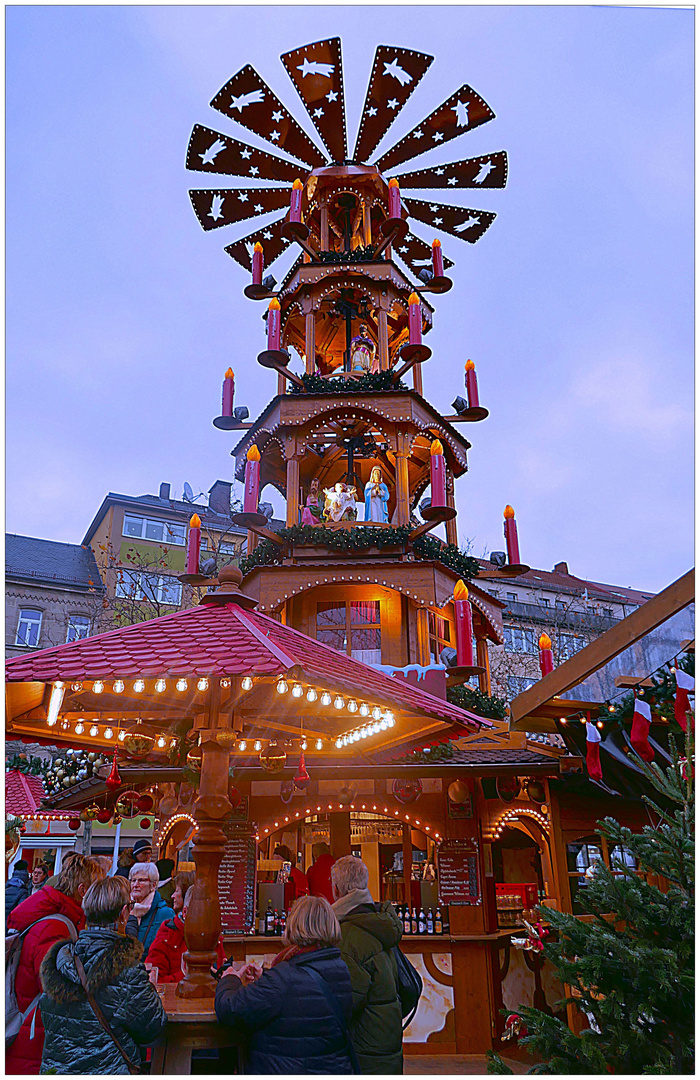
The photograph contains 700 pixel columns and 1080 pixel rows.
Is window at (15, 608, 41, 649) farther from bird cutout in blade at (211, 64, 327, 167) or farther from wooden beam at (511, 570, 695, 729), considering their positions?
wooden beam at (511, 570, 695, 729)

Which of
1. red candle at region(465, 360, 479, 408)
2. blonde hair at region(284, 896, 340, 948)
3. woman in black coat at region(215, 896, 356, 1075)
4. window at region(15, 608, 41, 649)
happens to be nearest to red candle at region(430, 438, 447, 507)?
red candle at region(465, 360, 479, 408)

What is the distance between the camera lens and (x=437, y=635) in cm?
1282

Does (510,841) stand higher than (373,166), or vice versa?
(373,166)

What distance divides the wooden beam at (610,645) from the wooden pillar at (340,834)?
23.8 ft

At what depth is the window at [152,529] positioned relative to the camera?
33.2 m

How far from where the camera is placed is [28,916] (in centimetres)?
431

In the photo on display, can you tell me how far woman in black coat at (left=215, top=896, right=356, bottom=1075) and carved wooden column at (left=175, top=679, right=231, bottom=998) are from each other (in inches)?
44.3

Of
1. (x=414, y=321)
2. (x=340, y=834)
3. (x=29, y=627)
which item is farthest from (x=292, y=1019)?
(x=29, y=627)

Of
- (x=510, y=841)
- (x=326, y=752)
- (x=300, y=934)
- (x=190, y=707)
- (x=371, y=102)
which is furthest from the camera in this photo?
(x=510, y=841)

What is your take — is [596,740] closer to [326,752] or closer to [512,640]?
[326,752]

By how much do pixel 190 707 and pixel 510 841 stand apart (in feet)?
45.7

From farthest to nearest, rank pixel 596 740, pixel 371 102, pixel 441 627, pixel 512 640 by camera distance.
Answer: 1. pixel 512 640
2. pixel 371 102
3. pixel 441 627
4. pixel 596 740

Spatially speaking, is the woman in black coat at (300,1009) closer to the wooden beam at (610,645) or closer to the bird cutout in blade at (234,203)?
the wooden beam at (610,645)

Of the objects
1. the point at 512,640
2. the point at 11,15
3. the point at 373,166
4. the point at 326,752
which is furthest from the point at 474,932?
the point at 512,640
